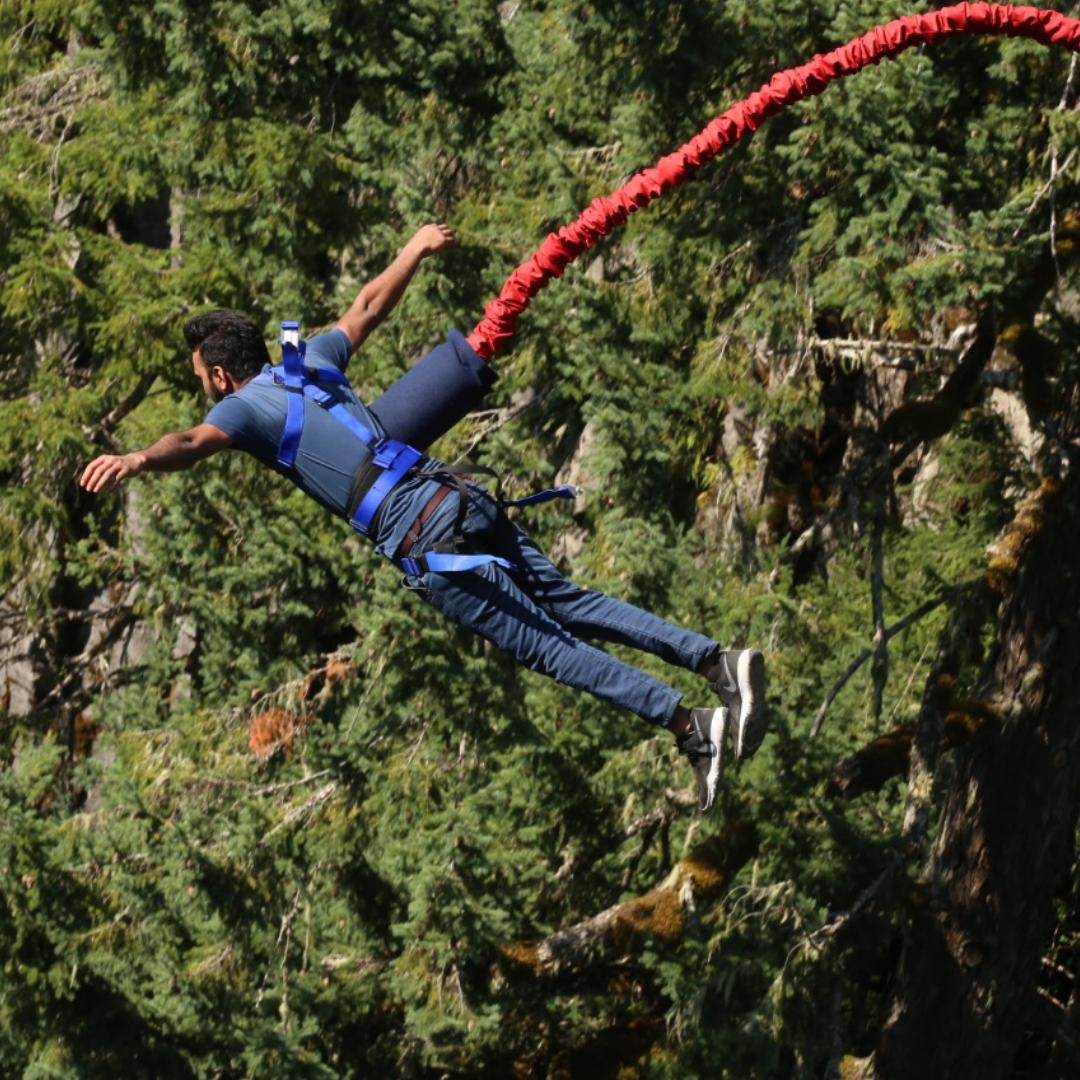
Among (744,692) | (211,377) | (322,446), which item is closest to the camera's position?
(744,692)

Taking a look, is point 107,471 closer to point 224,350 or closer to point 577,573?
point 224,350

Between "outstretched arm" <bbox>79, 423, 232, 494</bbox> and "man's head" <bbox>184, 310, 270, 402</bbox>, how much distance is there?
1.21 ft

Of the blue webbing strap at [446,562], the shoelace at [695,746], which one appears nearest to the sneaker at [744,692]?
the shoelace at [695,746]

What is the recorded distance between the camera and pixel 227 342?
5.55m

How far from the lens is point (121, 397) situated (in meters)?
11.2

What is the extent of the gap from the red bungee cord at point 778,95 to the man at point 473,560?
32.3 inches

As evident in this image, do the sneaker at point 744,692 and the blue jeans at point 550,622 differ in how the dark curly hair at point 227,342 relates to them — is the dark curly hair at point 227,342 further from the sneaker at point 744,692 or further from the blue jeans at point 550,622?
the sneaker at point 744,692

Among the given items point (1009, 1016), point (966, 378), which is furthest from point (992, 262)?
point (1009, 1016)

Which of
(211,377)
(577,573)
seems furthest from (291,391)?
(577,573)

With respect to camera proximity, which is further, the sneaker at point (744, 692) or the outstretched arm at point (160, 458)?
the sneaker at point (744, 692)

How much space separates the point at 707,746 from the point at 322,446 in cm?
151

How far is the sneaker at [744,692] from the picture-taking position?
5363 millimetres

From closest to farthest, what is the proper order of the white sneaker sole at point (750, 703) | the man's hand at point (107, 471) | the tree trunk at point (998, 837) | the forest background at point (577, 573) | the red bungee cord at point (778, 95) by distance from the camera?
1. the man's hand at point (107, 471)
2. the white sneaker sole at point (750, 703)
3. the red bungee cord at point (778, 95)
4. the forest background at point (577, 573)
5. the tree trunk at point (998, 837)

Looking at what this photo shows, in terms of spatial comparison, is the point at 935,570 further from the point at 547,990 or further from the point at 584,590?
the point at 584,590
